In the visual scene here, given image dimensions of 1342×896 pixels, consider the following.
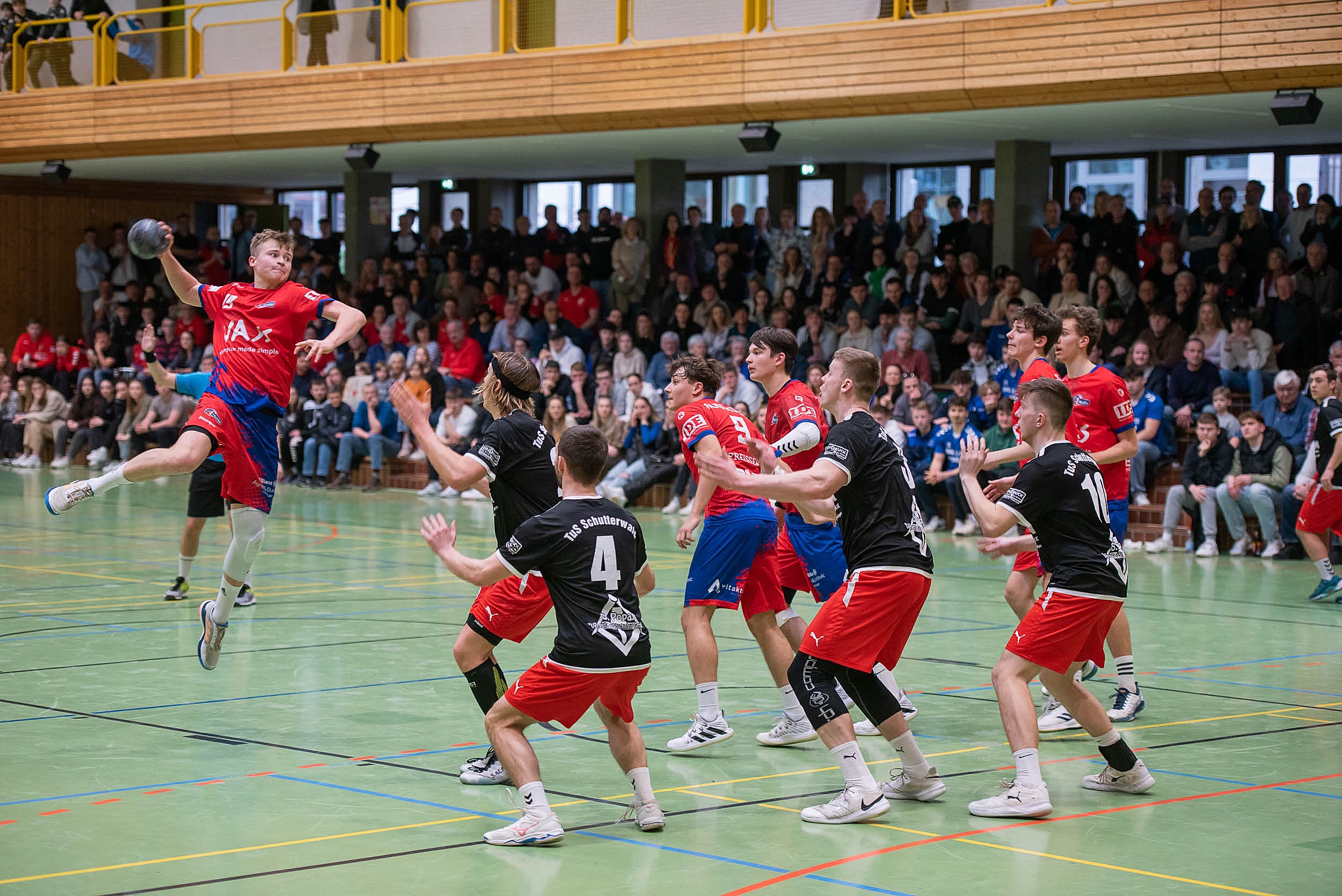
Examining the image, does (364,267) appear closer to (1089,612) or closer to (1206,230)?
(1206,230)

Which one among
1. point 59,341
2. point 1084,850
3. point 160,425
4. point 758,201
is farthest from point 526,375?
point 59,341

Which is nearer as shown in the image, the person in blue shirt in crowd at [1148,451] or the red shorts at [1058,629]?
the red shorts at [1058,629]

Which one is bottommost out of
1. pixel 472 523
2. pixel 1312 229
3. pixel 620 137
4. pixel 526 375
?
pixel 472 523

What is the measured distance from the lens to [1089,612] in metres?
6.76

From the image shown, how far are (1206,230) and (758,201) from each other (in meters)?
10.1

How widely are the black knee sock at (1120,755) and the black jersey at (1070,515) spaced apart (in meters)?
0.65

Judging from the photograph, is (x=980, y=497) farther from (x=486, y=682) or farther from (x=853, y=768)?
(x=486, y=682)

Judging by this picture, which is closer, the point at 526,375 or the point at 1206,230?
the point at 526,375

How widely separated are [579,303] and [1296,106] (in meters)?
12.0

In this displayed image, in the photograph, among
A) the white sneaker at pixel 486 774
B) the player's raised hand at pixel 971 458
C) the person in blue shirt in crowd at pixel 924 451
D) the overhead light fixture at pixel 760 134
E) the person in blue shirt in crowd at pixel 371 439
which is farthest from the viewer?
the person in blue shirt in crowd at pixel 371 439

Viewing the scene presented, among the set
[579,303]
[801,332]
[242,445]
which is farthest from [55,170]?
[242,445]

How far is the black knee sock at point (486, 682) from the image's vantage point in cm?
719

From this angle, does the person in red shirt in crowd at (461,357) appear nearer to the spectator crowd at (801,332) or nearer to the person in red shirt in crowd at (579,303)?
the spectator crowd at (801,332)

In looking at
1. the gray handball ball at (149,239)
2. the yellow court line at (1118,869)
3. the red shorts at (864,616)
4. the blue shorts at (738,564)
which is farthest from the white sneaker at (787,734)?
the gray handball ball at (149,239)
